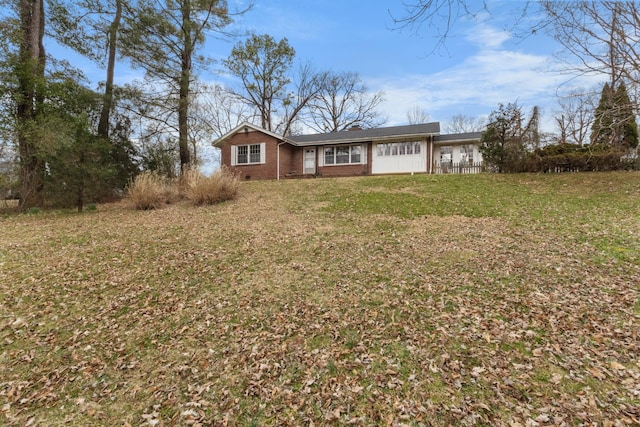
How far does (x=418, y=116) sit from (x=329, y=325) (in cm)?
3482

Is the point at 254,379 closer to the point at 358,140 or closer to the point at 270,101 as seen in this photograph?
the point at 358,140

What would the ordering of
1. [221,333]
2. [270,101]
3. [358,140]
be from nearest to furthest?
[221,333] < [358,140] < [270,101]

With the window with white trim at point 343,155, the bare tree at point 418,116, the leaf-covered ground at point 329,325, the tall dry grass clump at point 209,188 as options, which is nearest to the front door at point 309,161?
the window with white trim at point 343,155

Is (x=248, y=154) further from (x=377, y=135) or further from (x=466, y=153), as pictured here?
(x=466, y=153)

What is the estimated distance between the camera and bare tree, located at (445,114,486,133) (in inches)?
1367

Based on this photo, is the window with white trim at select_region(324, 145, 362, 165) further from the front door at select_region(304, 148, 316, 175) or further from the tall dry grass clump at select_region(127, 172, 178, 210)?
the tall dry grass clump at select_region(127, 172, 178, 210)

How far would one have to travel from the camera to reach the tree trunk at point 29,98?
9.70 meters

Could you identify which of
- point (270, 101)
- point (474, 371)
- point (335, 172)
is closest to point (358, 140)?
point (335, 172)

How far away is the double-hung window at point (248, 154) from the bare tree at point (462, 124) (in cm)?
2525

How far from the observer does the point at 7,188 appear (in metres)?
10.4

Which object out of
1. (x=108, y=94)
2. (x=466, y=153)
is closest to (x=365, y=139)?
(x=466, y=153)

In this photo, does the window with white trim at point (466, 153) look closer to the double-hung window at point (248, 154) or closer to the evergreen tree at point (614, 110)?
the evergreen tree at point (614, 110)

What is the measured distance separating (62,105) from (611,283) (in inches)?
614

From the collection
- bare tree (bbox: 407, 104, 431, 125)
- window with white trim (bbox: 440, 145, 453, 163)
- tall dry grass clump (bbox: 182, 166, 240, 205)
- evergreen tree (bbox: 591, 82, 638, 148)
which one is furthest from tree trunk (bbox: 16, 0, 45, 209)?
bare tree (bbox: 407, 104, 431, 125)
